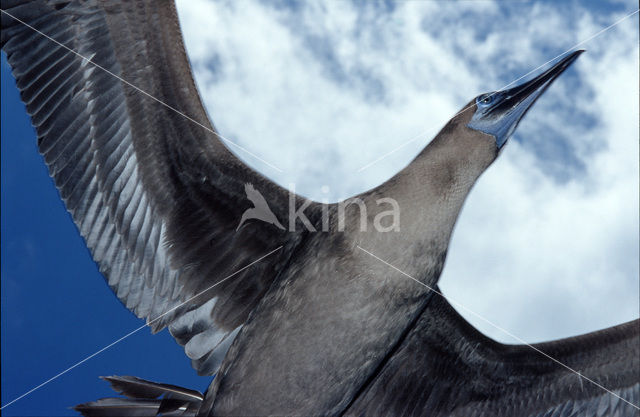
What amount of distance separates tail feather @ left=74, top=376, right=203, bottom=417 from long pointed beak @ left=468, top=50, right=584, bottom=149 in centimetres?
248

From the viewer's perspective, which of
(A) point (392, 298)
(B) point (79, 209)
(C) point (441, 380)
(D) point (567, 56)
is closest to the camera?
(A) point (392, 298)

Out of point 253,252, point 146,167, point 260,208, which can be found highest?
point 146,167

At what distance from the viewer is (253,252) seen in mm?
4430

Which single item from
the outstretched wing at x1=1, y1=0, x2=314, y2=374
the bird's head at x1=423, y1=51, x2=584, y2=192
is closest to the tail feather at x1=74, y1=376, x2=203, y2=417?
the outstretched wing at x1=1, y1=0, x2=314, y2=374

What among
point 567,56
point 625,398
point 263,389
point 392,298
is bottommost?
point 625,398

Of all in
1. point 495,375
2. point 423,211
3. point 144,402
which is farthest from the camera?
point 495,375

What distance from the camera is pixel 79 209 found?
457 centimetres

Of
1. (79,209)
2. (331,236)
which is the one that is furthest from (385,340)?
(79,209)

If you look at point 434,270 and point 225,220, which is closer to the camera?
point 434,270

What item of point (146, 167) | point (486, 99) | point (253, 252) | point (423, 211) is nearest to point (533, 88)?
point (486, 99)

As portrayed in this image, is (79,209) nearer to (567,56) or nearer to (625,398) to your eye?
(567,56)

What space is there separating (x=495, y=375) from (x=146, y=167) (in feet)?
9.41

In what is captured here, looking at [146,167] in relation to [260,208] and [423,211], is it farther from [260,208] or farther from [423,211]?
[423,211]

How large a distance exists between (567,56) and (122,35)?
9.07 feet
